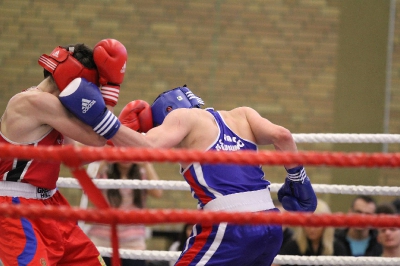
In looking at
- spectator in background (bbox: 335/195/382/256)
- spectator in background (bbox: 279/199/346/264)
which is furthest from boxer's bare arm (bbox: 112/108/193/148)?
spectator in background (bbox: 335/195/382/256)

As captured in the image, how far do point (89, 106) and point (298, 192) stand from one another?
0.92 m

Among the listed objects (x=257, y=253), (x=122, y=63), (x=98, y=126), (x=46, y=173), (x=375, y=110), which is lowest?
(x=375, y=110)

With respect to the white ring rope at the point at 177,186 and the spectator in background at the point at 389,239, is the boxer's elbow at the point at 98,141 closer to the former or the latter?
the white ring rope at the point at 177,186

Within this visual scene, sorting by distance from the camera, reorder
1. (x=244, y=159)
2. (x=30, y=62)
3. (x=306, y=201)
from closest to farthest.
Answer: (x=244, y=159) → (x=306, y=201) → (x=30, y=62)

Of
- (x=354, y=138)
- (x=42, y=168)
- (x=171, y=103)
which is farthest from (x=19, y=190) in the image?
(x=354, y=138)

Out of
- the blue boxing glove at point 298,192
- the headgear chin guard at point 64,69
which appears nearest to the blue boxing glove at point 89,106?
the headgear chin guard at point 64,69

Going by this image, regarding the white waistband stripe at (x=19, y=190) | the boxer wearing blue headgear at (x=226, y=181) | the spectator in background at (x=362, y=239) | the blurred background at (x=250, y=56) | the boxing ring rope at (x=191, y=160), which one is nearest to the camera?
the boxing ring rope at (x=191, y=160)

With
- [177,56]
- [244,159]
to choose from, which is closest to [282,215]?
[244,159]

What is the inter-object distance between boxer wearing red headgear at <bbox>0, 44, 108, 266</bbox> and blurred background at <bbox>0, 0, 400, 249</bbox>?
3280 mm

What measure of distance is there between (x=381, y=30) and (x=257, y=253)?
159 inches

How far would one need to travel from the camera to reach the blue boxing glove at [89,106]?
2.41m

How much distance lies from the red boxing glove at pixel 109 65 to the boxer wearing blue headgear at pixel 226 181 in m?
0.25

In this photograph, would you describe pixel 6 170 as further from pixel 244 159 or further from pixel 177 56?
pixel 177 56

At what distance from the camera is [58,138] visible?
2.65 m
